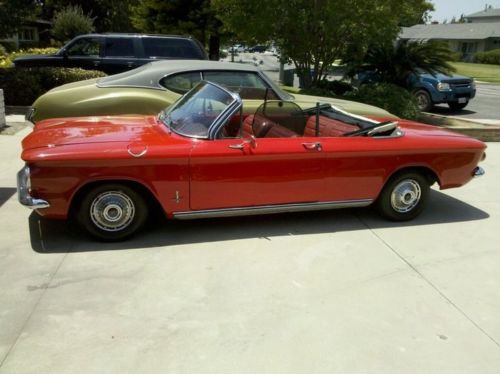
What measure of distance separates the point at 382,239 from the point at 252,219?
1.29 m

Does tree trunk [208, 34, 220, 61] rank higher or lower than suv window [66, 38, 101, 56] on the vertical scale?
higher

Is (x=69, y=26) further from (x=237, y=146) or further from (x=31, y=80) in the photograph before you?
(x=237, y=146)

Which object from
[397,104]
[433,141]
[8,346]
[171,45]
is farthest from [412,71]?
[8,346]

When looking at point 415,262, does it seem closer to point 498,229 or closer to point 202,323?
point 498,229

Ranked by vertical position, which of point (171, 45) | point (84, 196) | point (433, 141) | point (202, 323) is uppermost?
point (171, 45)

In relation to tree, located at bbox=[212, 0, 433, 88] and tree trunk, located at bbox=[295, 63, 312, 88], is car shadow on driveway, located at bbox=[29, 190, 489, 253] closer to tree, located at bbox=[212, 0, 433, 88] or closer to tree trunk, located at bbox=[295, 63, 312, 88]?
tree, located at bbox=[212, 0, 433, 88]

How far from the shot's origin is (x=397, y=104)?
10555 millimetres

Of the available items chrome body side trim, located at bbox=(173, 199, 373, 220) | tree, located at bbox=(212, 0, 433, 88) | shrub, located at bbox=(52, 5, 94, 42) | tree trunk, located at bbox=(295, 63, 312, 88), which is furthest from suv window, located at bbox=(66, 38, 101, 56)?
shrub, located at bbox=(52, 5, 94, 42)

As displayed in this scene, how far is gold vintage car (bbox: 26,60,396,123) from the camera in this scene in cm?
684

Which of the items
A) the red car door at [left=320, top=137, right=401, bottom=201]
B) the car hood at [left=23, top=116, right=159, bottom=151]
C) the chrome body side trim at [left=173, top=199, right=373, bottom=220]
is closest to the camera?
the car hood at [left=23, top=116, right=159, bottom=151]

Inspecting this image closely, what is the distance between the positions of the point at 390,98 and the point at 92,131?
7.58m

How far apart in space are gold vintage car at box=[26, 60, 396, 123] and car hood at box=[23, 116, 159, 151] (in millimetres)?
1691

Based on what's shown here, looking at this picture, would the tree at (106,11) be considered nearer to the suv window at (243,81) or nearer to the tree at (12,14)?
the tree at (12,14)

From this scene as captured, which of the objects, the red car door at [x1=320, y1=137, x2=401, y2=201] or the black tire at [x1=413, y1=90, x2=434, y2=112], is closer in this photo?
the red car door at [x1=320, y1=137, x2=401, y2=201]
